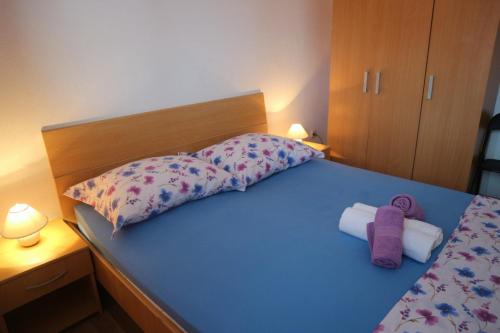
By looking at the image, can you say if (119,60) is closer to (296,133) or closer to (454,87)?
(296,133)

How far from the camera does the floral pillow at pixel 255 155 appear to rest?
80.8 inches

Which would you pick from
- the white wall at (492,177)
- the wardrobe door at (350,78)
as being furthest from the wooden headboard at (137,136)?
the white wall at (492,177)

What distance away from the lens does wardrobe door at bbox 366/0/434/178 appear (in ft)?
7.94

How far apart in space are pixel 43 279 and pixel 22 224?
0.27 m

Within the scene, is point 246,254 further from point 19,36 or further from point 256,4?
point 256,4

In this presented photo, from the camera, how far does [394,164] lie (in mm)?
2789

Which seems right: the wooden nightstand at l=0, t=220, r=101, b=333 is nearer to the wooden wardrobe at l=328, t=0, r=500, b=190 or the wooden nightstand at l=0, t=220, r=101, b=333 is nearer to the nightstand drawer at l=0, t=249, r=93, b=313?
the nightstand drawer at l=0, t=249, r=93, b=313

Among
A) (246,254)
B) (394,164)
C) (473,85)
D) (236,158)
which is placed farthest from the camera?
(394,164)

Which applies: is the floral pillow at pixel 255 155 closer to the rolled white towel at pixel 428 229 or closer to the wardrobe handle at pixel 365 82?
the wardrobe handle at pixel 365 82

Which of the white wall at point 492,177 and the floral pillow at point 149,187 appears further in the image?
the white wall at point 492,177

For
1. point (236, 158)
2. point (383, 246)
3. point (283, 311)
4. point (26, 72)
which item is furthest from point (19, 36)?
point (383, 246)

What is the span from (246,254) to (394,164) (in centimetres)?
185

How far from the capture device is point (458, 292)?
3.67 ft

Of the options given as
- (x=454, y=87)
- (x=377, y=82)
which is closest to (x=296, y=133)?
(x=377, y=82)
